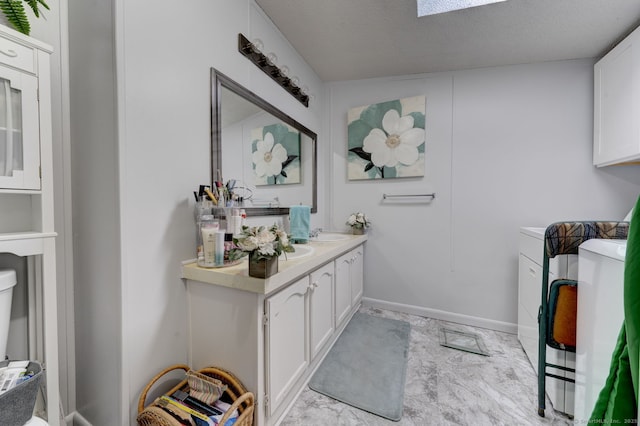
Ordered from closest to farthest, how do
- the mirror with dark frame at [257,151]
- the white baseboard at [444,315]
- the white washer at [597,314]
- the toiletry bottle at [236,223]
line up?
the white washer at [597,314] < the toiletry bottle at [236,223] < the mirror with dark frame at [257,151] < the white baseboard at [444,315]

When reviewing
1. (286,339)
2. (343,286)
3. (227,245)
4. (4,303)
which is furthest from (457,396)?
(4,303)

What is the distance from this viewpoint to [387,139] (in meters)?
2.57

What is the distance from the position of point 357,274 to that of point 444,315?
95 cm

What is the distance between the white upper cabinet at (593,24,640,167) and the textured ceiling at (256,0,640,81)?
18 cm

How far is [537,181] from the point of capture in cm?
221

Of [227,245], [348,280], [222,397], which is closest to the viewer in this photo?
[222,397]

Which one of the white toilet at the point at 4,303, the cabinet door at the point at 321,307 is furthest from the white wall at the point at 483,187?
the white toilet at the point at 4,303

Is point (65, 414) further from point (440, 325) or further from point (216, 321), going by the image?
point (440, 325)

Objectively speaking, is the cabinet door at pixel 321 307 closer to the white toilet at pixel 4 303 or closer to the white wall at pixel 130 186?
the white wall at pixel 130 186

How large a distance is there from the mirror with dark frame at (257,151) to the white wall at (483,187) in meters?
0.79

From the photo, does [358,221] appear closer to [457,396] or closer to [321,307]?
[321,307]

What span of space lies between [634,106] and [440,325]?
7.03ft

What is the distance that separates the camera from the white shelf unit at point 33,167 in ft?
2.65

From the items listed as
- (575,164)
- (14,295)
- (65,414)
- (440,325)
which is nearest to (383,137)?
(575,164)
